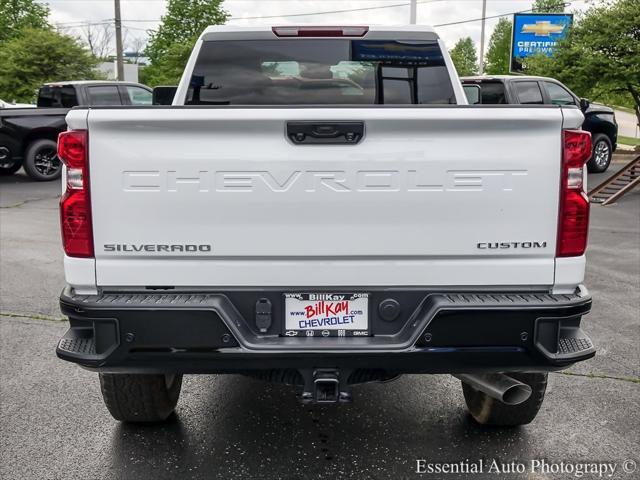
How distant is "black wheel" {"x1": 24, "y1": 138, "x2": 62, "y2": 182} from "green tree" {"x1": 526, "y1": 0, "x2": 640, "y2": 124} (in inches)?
448

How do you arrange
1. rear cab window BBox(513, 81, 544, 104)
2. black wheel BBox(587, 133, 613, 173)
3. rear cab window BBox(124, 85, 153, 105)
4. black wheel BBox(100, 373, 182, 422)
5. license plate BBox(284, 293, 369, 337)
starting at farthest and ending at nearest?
black wheel BBox(587, 133, 613, 173) < rear cab window BBox(124, 85, 153, 105) < rear cab window BBox(513, 81, 544, 104) < black wheel BBox(100, 373, 182, 422) < license plate BBox(284, 293, 369, 337)

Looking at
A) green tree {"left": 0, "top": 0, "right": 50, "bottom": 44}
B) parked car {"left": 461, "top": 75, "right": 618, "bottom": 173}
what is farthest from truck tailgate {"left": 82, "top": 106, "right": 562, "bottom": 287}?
green tree {"left": 0, "top": 0, "right": 50, "bottom": 44}

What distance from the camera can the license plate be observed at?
285 cm

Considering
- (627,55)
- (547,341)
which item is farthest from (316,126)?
(627,55)

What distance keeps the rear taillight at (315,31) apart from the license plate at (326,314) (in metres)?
2.22

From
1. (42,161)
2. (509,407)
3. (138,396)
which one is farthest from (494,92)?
(138,396)

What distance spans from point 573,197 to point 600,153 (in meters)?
14.2

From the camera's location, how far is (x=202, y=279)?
2814mm

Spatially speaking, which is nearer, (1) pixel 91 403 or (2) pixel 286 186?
(2) pixel 286 186

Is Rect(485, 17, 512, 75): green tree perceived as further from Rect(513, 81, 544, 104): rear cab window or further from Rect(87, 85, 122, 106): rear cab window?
Rect(87, 85, 122, 106): rear cab window

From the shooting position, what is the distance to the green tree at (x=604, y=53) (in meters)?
14.3

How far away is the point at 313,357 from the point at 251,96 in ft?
7.02

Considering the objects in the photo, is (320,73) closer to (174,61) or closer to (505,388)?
(505,388)

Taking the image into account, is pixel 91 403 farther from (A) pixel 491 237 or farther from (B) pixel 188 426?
(A) pixel 491 237
